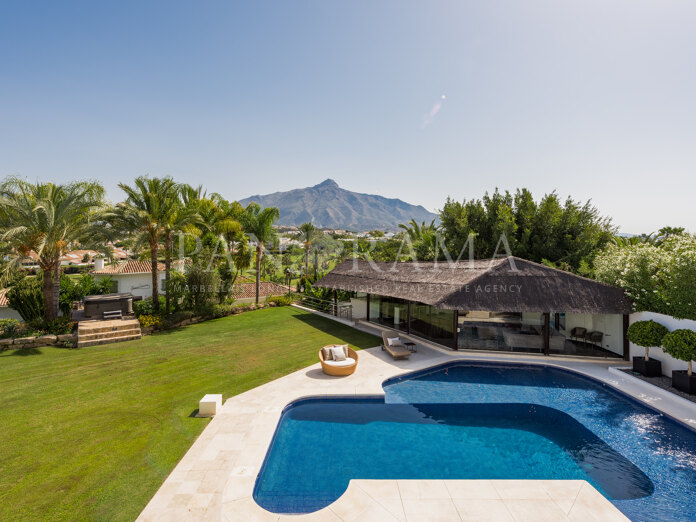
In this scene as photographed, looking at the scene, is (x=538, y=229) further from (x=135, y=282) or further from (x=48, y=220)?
(x=135, y=282)

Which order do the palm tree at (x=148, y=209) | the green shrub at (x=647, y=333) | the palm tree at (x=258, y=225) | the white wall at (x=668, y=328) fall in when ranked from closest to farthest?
the white wall at (x=668, y=328) < the green shrub at (x=647, y=333) < the palm tree at (x=148, y=209) < the palm tree at (x=258, y=225)

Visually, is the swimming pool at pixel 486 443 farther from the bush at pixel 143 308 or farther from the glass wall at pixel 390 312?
the bush at pixel 143 308

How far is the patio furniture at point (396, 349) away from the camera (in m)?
13.7

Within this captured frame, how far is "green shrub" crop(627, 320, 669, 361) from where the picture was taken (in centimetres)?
1153

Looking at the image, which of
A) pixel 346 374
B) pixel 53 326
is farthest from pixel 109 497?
pixel 53 326

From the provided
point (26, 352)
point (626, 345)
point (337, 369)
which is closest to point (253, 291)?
point (26, 352)

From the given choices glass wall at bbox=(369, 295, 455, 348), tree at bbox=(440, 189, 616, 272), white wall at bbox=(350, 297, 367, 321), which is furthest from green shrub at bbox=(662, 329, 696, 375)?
tree at bbox=(440, 189, 616, 272)

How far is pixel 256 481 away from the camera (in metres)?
6.36

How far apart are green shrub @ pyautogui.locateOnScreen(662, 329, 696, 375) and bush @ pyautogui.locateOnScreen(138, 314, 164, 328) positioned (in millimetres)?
23165

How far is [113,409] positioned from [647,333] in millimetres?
18054

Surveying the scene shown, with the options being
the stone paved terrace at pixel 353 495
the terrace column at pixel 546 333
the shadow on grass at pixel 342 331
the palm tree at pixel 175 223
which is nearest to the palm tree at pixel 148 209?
Result: the palm tree at pixel 175 223

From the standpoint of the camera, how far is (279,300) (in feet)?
90.3

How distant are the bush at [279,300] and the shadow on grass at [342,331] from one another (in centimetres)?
446

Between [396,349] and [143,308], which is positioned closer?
[396,349]
